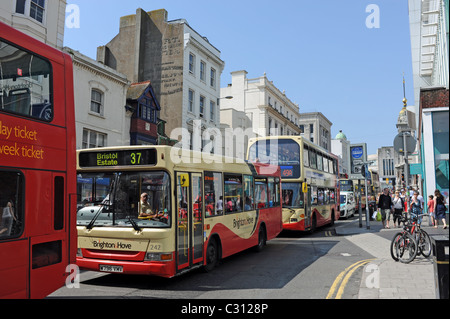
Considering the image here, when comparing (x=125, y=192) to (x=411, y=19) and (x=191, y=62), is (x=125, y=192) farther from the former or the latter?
(x=411, y=19)

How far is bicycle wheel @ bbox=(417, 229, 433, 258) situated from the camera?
9.59 metres

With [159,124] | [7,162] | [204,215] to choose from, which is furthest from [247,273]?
[159,124]

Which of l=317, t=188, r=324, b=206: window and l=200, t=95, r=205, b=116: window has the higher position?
l=200, t=95, r=205, b=116: window

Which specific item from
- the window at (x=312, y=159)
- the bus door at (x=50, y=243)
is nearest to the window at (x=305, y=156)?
the window at (x=312, y=159)

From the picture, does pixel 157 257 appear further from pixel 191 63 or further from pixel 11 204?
pixel 191 63

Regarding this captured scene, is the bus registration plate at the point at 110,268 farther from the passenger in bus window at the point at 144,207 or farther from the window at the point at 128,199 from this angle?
the passenger in bus window at the point at 144,207

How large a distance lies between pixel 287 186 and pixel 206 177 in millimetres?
7816

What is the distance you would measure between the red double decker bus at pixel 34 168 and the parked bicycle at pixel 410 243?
758 cm

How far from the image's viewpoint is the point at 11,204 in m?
4.87

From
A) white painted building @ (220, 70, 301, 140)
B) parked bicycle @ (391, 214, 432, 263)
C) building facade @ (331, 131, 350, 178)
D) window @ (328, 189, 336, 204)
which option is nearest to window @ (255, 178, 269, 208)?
parked bicycle @ (391, 214, 432, 263)

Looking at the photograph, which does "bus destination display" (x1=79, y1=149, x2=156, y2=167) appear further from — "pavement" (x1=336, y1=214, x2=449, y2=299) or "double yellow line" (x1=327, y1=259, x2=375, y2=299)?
"pavement" (x1=336, y1=214, x2=449, y2=299)

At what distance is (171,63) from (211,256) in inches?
933

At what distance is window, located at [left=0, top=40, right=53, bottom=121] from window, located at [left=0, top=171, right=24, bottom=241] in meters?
0.89
